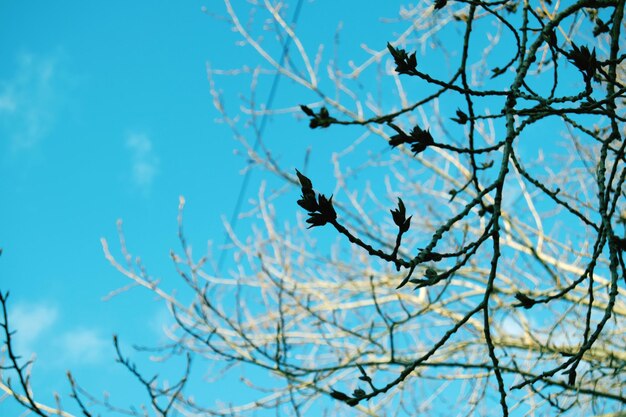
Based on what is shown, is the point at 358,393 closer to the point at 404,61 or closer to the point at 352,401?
the point at 352,401

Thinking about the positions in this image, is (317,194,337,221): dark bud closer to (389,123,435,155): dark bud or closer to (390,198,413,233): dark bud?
(390,198,413,233): dark bud

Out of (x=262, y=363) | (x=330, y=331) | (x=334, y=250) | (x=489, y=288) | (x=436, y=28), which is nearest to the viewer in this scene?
(x=489, y=288)

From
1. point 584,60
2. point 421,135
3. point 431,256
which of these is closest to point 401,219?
point 431,256

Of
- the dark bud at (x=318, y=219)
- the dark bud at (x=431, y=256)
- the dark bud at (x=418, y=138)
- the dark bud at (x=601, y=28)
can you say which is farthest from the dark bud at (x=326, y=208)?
the dark bud at (x=601, y=28)

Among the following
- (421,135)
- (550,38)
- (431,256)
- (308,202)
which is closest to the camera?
(308,202)

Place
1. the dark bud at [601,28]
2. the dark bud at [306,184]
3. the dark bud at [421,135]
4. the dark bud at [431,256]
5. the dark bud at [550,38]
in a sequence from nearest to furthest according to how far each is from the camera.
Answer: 1. the dark bud at [306,184]
2. the dark bud at [431,256]
3. the dark bud at [421,135]
4. the dark bud at [550,38]
5. the dark bud at [601,28]

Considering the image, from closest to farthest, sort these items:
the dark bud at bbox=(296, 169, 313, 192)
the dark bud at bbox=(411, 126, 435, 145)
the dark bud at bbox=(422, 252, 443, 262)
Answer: the dark bud at bbox=(296, 169, 313, 192), the dark bud at bbox=(422, 252, 443, 262), the dark bud at bbox=(411, 126, 435, 145)

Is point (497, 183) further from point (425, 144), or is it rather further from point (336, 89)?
point (336, 89)

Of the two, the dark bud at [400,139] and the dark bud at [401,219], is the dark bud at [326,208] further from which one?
the dark bud at [400,139]

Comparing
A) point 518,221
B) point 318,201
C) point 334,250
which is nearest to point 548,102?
point 318,201

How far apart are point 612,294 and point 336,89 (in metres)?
4.42

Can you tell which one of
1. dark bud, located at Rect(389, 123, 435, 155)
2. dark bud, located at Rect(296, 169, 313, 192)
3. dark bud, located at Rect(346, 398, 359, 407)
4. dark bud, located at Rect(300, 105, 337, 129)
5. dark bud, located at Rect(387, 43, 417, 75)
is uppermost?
dark bud, located at Rect(300, 105, 337, 129)

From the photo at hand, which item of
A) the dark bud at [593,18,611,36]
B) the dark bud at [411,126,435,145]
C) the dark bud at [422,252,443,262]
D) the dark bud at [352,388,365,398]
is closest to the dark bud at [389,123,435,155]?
the dark bud at [411,126,435,145]

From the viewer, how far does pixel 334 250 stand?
6312mm
